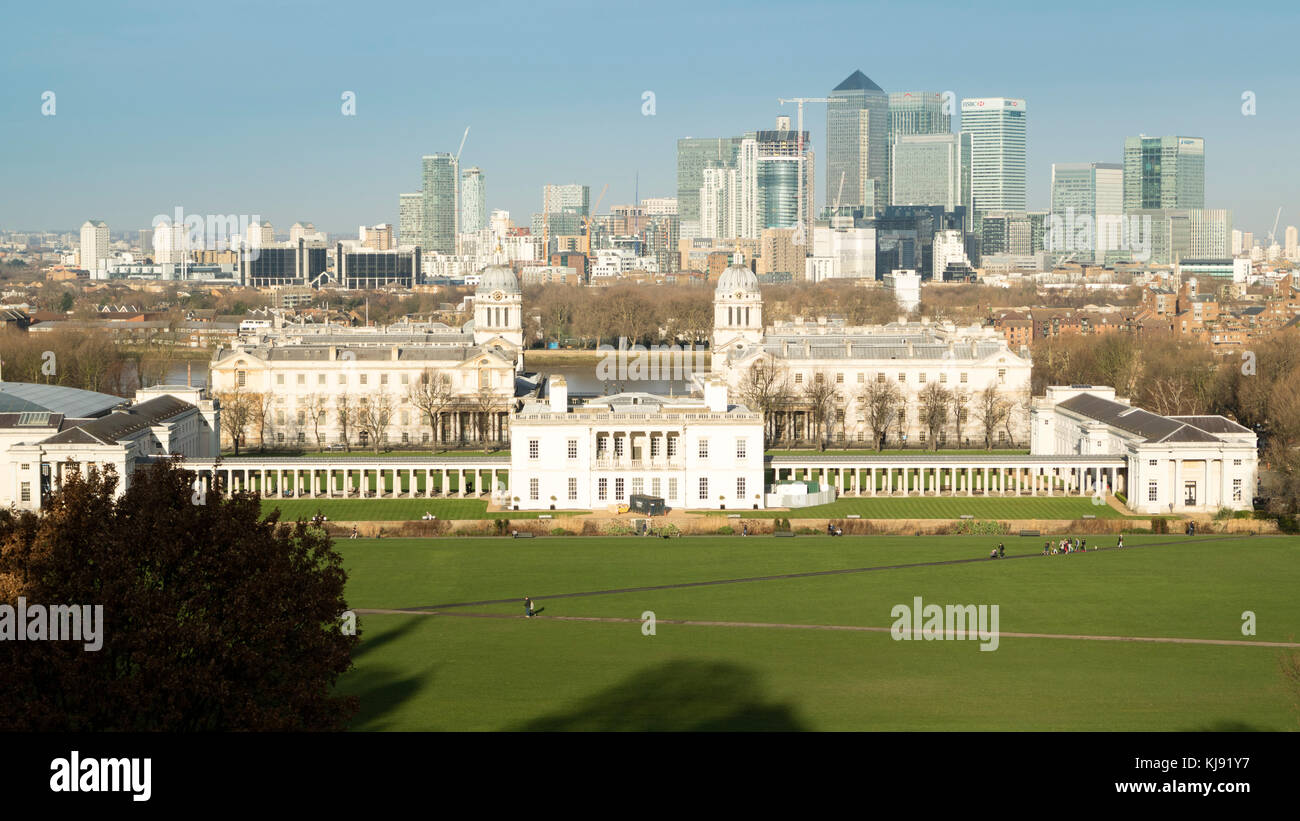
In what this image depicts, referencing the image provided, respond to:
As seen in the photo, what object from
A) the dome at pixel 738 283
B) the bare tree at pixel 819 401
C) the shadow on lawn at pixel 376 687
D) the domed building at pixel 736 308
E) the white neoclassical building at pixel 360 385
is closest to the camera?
the shadow on lawn at pixel 376 687

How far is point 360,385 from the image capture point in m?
89.8

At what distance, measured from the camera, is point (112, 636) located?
26.0m

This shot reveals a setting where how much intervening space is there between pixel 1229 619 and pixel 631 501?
90.8 ft

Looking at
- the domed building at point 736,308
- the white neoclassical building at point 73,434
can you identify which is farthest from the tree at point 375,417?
the domed building at point 736,308

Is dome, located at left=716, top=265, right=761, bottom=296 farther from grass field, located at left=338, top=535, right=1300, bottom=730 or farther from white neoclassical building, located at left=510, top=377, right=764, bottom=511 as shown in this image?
grass field, located at left=338, top=535, right=1300, bottom=730

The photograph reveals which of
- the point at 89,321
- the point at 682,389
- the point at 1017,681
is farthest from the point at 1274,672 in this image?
the point at 89,321

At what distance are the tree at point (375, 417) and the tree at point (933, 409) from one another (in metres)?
28.3

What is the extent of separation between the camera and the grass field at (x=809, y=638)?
3381 centimetres

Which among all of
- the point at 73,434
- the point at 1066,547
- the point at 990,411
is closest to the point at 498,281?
the point at 990,411

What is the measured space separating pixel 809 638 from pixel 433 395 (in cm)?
4740

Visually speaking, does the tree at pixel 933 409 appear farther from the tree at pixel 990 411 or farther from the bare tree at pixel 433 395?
the bare tree at pixel 433 395

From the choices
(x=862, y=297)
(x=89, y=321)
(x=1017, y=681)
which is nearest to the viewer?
(x=1017, y=681)
